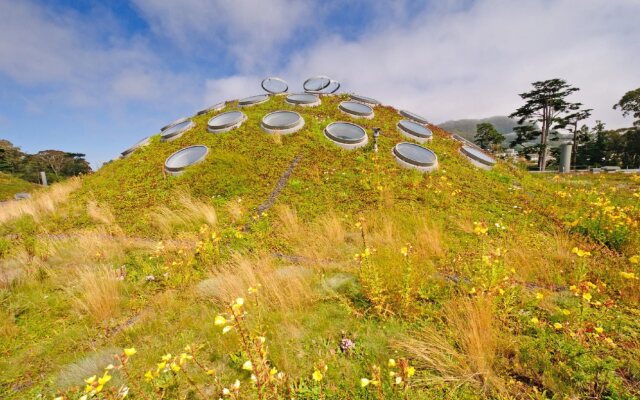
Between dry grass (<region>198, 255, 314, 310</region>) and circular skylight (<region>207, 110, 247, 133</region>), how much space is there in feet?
43.5

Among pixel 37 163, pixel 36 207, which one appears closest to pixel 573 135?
pixel 36 207

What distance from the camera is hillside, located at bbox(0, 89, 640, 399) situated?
10.3 feet

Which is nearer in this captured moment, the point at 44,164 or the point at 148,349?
the point at 148,349

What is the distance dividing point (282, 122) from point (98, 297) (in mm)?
13679

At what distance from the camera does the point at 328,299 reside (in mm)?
4859

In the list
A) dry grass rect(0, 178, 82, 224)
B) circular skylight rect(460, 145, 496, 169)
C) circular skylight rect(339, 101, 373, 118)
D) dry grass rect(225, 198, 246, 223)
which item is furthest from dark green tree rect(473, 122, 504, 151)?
dry grass rect(0, 178, 82, 224)

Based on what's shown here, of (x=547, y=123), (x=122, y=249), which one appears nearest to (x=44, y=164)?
(x=122, y=249)

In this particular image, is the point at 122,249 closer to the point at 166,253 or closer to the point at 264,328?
the point at 166,253

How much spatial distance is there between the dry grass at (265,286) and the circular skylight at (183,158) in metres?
9.99

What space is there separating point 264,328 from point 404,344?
1.97m

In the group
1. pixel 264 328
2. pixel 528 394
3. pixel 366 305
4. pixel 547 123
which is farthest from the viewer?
pixel 547 123

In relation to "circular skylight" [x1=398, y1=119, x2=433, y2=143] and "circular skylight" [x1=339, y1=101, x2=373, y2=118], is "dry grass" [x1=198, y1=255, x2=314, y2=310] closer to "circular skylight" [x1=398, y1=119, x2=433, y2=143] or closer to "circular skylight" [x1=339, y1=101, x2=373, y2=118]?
"circular skylight" [x1=398, y1=119, x2=433, y2=143]

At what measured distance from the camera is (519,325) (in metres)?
3.84

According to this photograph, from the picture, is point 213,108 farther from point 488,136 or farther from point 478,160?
point 488,136
